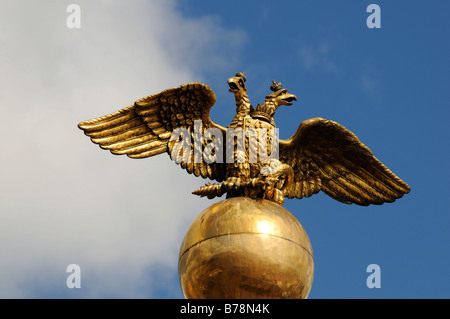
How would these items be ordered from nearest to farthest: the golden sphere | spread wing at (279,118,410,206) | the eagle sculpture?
1. the golden sphere
2. the eagle sculpture
3. spread wing at (279,118,410,206)

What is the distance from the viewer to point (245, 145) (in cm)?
1395

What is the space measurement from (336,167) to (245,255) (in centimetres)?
361

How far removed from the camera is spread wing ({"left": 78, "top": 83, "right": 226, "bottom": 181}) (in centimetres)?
1393

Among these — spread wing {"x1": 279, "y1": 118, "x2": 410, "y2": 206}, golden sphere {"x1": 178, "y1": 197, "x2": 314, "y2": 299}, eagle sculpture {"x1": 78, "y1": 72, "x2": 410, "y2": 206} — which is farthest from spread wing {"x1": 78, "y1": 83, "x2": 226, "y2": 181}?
golden sphere {"x1": 178, "y1": 197, "x2": 314, "y2": 299}

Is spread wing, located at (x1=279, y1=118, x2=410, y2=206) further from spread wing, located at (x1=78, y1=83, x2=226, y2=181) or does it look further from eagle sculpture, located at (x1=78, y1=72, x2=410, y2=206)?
spread wing, located at (x1=78, y1=83, x2=226, y2=181)

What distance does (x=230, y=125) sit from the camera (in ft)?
46.7

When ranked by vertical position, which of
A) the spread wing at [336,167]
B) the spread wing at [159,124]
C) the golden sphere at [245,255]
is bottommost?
the golden sphere at [245,255]

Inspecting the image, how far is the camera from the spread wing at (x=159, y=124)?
45.7ft

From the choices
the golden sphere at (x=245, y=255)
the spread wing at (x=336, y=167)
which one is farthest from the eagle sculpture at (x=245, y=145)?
the golden sphere at (x=245, y=255)

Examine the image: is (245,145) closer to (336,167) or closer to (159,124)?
(159,124)

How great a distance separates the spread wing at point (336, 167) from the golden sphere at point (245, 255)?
2.29m

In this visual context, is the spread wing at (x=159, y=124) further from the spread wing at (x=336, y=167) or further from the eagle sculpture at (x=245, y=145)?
the spread wing at (x=336, y=167)
